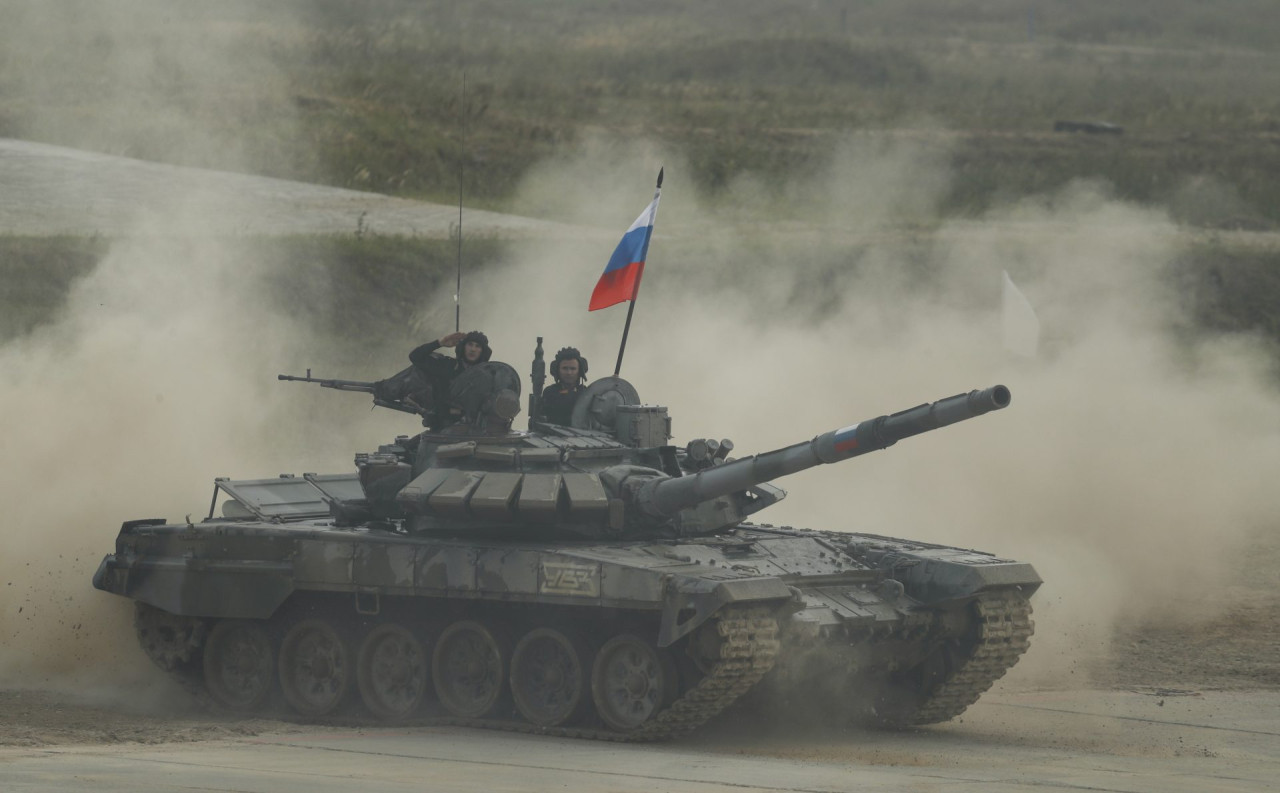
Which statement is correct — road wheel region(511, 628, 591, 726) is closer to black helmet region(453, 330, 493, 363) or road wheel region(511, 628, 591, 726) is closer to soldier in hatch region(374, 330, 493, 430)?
soldier in hatch region(374, 330, 493, 430)

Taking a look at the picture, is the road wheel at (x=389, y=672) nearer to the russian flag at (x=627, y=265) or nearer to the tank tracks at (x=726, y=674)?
the tank tracks at (x=726, y=674)

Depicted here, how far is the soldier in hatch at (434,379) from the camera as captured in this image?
734 inches

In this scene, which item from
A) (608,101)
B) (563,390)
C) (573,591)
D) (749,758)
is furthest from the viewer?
(608,101)

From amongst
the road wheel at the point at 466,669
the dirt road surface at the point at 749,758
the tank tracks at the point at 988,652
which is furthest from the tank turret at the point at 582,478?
the tank tracks at the point at 988,652

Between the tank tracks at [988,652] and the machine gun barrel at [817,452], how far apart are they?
1810 mm

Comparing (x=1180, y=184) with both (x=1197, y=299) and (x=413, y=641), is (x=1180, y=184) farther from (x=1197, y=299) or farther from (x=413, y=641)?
(x=413, y=641)

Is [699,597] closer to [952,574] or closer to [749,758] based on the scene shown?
[749,758]

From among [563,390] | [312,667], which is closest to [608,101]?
[563,390]

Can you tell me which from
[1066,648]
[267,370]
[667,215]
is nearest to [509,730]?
[1066,648]

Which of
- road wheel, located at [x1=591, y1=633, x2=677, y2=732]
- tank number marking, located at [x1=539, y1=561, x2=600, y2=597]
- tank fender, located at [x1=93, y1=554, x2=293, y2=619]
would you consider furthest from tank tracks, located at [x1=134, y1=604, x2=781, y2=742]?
tank fender, located at [x1=93, y1=554, x2=293, y2=619]

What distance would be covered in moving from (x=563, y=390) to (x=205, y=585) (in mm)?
3599

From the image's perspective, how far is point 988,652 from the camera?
17.2 metres

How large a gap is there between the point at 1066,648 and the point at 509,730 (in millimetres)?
6813

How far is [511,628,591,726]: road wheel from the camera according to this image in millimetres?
16812
